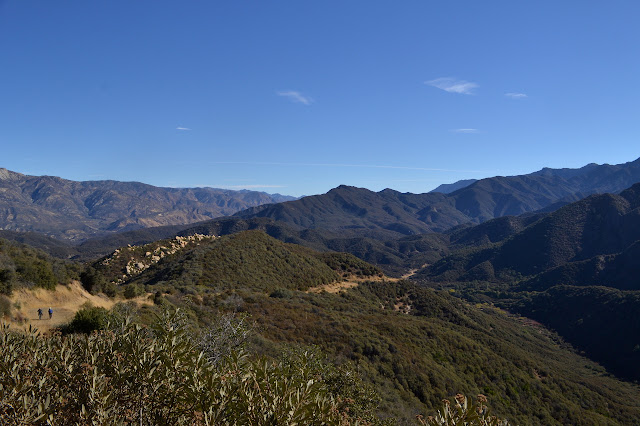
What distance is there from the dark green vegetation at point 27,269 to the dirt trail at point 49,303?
1.73 ft

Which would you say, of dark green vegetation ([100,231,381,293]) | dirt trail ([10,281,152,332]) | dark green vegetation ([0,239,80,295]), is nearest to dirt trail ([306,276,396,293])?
dark green vegetation ([100,231,381,293])

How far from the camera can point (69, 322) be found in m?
18.8

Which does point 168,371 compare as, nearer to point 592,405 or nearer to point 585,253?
point 592,405

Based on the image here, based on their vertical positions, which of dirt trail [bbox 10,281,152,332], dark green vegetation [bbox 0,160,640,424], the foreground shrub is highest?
the foreground shrub

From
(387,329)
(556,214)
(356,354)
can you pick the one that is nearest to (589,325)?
(387,329)

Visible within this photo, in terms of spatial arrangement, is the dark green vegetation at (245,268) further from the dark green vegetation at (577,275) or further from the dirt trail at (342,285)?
the dark green vegetation at (577,275)

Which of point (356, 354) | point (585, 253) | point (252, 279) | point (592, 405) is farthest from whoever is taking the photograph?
point (585, 253)

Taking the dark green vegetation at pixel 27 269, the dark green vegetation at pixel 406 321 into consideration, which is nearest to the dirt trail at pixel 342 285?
the dark green vegetation at pixel 406 321

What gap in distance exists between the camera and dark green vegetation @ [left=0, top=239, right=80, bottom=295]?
64.7 ft

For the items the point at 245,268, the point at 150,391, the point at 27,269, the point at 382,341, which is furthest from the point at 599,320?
the point at 27,269

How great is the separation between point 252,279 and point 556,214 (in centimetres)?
20455

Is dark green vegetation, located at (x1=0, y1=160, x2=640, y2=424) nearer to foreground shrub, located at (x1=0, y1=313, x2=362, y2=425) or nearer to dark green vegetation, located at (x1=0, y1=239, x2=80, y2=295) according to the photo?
dark green vegetation, located at (x1=0, y1=239, x2=80, y2=295)

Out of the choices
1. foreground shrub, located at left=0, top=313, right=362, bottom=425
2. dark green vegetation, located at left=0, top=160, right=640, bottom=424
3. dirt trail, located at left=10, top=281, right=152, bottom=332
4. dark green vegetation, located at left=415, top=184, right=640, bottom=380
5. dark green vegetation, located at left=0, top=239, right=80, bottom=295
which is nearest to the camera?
foreground shrub, located at left=0, top=313, right=362, bottom=425

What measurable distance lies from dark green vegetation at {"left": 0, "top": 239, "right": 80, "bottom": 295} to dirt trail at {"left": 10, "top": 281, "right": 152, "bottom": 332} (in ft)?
1.73
